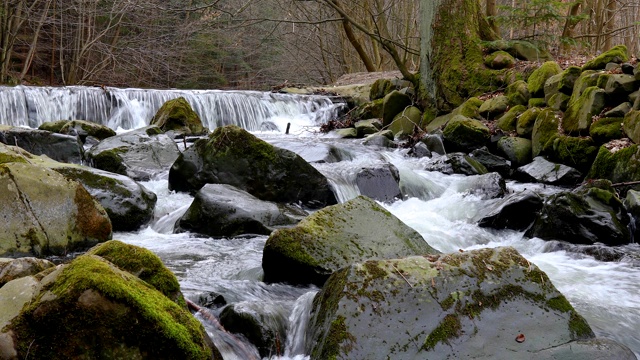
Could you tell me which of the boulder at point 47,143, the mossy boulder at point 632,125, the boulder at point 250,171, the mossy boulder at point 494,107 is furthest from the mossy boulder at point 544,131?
the boulder at point 47,143

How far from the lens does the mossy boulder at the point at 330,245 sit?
4316 mm

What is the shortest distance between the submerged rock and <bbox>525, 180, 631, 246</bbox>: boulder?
4.51 m

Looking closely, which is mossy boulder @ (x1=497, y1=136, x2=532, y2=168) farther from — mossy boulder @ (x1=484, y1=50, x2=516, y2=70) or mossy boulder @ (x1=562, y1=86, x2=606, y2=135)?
mossy boulder @ (x1=484, y1=50, x2=516, y2=70)

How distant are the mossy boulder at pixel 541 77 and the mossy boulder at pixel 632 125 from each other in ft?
8.95

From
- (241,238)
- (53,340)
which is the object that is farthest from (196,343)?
(241,238)

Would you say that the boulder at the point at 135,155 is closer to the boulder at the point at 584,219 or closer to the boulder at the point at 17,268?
the boulder at the point at 17,268

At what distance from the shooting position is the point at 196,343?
2717mm

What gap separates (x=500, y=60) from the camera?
1276 cm

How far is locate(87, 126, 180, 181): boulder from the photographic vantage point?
8.05m

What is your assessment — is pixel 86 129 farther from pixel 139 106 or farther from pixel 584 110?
pixel 584 110

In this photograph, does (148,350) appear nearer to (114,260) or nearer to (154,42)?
(114,260)

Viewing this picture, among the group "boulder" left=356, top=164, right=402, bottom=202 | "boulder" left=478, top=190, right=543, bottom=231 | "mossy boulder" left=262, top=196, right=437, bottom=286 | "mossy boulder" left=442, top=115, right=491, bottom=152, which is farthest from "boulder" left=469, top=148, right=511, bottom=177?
"mossy boulder" left=262, top=196, right=437, bottom=286

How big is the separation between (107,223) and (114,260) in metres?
2.28

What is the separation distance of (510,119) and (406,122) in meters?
2.86
